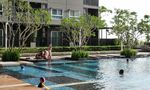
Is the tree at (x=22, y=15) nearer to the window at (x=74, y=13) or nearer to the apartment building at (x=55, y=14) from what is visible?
the apartment building at (x=55, y=14)

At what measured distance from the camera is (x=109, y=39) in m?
45.3

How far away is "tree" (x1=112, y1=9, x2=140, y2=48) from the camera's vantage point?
35.9 meters

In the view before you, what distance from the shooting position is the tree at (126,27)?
35.9 meters

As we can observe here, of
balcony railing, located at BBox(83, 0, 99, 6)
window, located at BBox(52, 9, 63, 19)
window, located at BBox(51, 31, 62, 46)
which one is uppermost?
balcony railing, located at BBox(83, 0, 99, 6)

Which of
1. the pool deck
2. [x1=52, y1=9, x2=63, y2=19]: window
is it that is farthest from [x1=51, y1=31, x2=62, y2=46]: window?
the pool deck

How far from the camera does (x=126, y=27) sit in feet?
117

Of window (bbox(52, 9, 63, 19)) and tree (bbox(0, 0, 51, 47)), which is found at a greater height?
window (bbox(52, 9, 63, 19))

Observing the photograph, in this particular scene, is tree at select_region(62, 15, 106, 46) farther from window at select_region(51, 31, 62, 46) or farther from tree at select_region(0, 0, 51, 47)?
window at select_region(51, 31, 62, 46)

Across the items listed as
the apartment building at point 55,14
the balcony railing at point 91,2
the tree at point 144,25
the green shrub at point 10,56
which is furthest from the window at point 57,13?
the green shrub at point 10,56

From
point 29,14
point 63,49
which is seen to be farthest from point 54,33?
point 29,14

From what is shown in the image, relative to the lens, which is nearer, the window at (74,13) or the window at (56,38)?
the window at (56,38)

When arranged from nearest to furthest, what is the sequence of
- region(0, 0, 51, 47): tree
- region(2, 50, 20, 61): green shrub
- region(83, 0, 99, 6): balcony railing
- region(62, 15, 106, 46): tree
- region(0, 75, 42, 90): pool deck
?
region(0, 75, 42, 90): pool deck < region(2, 50, 20, 61): green shrub < region(0, 0, 51, 47): tree < region(62, 15, 106, 46): tree < region(83, 0, 99, 6): balcony railing

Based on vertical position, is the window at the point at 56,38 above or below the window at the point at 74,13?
below

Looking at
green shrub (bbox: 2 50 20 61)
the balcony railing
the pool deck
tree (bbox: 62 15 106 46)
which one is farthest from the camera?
the balcony railing
